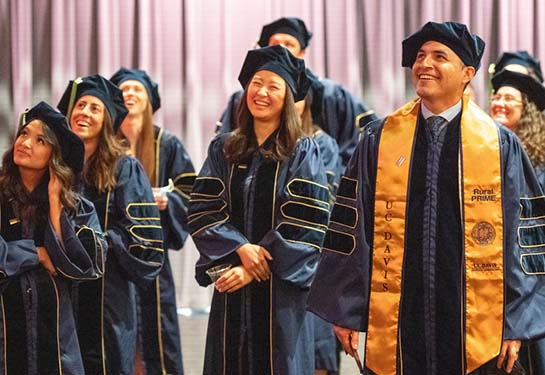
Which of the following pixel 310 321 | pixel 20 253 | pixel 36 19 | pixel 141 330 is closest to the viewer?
pixel 20 253

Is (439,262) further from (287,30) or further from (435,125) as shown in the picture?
(287,30)

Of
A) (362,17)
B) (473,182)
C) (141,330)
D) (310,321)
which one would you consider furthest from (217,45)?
(473,182)

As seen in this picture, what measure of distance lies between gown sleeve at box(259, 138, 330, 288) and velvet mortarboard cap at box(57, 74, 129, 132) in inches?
42.7

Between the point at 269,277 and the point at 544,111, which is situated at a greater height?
the point at 544,111

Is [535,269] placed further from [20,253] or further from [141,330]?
[141,330]

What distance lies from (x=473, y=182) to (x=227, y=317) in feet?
4.66

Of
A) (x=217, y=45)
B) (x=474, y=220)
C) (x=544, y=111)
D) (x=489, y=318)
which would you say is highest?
(x=217, y=45)

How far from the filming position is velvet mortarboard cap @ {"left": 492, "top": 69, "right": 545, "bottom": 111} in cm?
604

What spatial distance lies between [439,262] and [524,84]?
2480 millimetres

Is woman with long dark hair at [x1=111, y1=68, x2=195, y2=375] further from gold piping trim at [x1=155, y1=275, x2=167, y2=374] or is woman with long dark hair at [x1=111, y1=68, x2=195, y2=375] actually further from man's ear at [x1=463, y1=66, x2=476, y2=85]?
man's ear at [x1=463, y1=66, x2=476, y2=85]

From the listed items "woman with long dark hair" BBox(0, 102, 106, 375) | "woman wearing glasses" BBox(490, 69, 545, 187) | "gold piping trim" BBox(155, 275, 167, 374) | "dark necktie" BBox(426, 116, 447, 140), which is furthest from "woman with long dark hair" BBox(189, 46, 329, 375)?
"woman wearing glasses" BBox(490, 69, 545, 187)

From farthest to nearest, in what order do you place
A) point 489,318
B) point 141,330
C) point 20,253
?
point 141,330 → point 20,253 → point 489,318

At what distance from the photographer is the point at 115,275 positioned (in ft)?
17.4

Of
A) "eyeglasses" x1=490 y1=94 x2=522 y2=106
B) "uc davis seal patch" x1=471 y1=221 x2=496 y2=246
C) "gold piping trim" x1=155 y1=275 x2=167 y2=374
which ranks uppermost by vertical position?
"eyeglasses" x1=490 y1=94 x2=522 y2=106
